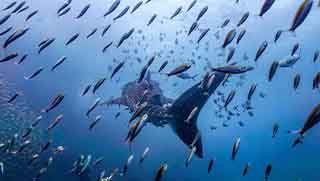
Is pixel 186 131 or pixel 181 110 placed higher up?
pixel 181 110

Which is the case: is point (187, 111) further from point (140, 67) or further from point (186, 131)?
point (140, 67)

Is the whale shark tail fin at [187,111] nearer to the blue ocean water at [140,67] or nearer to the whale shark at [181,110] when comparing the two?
the whale shark at [181,110]

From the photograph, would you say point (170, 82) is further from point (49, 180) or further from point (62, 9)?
point (62, 9)

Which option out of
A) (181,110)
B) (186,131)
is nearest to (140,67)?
(186,131)

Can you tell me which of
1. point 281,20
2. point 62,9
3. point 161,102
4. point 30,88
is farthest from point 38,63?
point 62,9

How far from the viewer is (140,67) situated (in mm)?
40625

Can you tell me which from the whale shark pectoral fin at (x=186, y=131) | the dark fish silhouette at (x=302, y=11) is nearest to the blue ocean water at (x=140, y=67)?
the whale shark pectoral fin at (x=186, y=131)

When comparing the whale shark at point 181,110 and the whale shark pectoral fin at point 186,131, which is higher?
the whale shark at point 181,110

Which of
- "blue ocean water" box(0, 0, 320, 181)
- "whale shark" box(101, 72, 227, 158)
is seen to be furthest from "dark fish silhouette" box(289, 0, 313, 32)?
"blue ocean water" box(0, 0, 320, 181)

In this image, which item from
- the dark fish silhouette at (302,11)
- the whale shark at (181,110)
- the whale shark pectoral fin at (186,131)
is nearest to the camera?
the dark fish silhouette at (302,11)

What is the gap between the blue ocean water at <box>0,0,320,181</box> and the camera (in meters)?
29.0

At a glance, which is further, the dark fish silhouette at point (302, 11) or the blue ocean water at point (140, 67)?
the blue ocean water at point (140, 67)

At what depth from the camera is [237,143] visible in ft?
26.0

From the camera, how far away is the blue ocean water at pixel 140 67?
29.0 m
